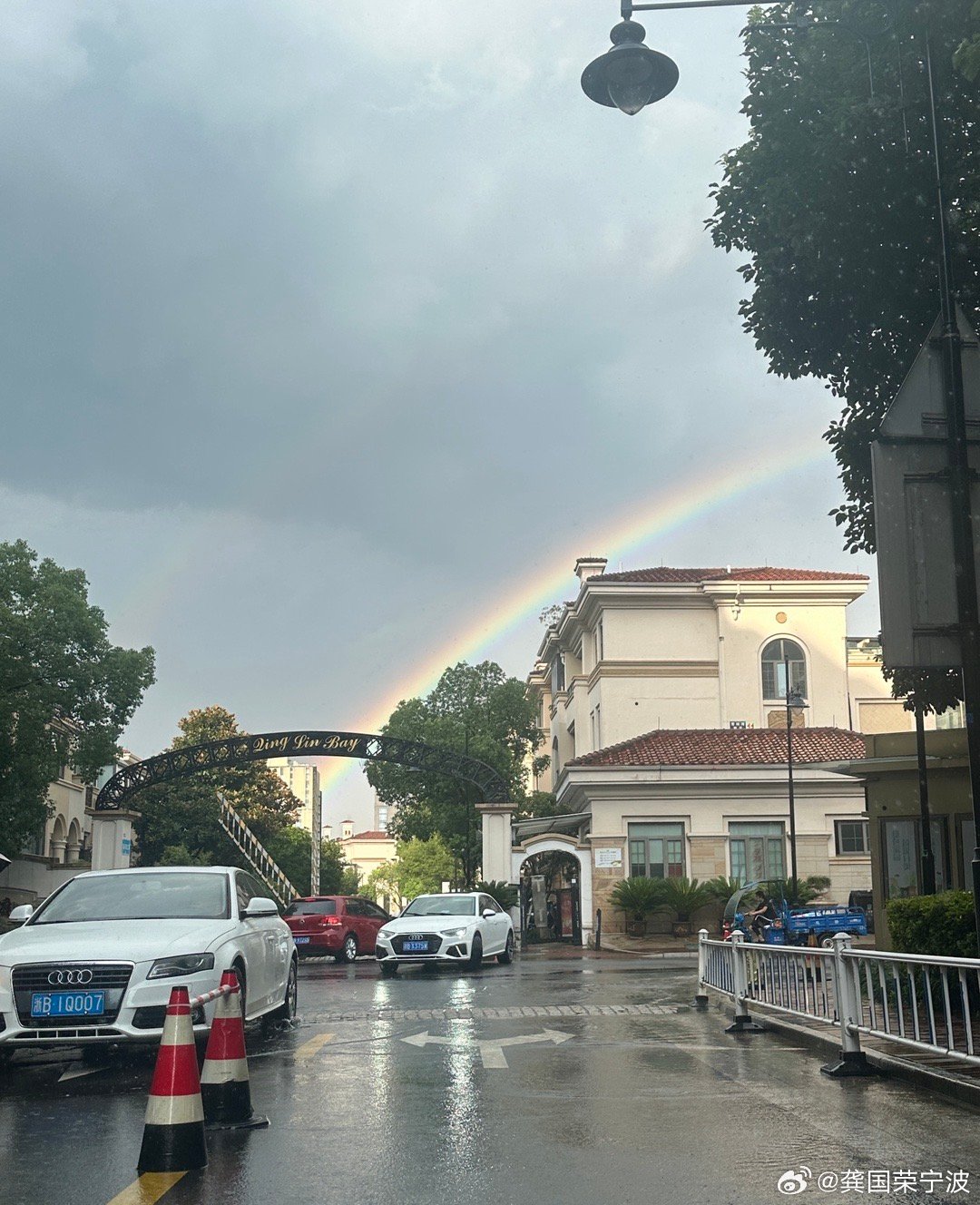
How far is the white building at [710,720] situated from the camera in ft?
133

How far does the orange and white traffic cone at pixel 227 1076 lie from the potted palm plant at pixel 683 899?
31167mm

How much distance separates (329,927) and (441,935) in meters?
6.67

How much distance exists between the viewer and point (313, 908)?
31.0 metres

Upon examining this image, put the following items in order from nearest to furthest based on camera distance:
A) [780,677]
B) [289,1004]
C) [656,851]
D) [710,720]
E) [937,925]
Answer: [937,925]
[289,1004]
[656,851]
[710,720]
[780,677]

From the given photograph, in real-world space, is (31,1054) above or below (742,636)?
below

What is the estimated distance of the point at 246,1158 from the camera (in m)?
6.44

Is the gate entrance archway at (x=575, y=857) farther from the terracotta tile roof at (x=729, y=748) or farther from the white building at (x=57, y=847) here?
the white building at (x=57, y=847)

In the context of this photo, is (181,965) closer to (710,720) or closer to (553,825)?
(553,825)

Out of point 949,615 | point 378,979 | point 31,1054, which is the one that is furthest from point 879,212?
point 378,979

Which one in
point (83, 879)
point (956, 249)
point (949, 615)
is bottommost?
point (83, 879)

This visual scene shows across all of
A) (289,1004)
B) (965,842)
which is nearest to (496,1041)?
(289,1004)

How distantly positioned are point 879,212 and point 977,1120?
10269mm

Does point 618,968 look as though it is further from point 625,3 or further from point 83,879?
point 625,3

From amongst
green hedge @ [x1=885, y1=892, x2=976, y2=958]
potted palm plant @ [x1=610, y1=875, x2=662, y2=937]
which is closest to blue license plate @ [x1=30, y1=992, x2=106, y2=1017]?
green hedge @ [x1=885, y1=892, x2=976, y2=958]
